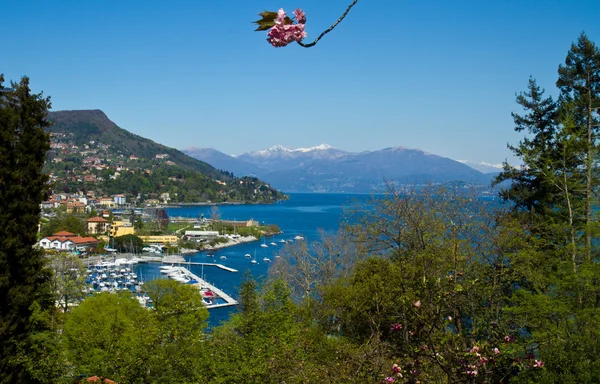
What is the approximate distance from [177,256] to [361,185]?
13100cm

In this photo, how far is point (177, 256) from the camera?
37.4m

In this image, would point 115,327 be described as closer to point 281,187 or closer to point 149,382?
point 149,382

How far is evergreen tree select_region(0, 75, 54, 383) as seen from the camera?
274 inches

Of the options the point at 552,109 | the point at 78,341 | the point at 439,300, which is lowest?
the point at 78,341

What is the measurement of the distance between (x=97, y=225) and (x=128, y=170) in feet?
156

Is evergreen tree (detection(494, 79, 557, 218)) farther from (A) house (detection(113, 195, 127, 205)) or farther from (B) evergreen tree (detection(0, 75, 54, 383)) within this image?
(A) house (detection(113, 195, 127, 205))

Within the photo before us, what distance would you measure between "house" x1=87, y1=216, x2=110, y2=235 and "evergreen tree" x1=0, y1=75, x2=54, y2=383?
1518 inches

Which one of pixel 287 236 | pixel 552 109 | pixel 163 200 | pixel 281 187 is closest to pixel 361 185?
pixel 281 187

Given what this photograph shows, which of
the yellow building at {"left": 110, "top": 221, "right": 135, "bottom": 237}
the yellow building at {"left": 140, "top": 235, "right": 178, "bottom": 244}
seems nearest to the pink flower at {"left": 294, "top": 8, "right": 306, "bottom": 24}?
the yellow building at {"left": 140, "top": 235, "right": 178, "bottom": 244}

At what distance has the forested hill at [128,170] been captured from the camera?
7881cm

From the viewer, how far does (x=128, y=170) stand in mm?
89500

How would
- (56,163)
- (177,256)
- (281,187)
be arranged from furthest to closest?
(281,187)
(56,163)
(177,256)

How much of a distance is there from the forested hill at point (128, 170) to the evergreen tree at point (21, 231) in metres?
66.6

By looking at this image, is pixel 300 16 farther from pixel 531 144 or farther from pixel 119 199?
pixel 119 199
